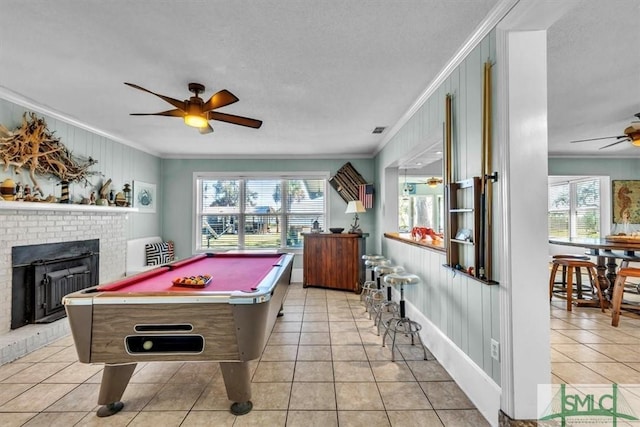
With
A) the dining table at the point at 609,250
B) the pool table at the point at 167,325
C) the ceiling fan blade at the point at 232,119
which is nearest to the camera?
the pool table at the point at 167,325

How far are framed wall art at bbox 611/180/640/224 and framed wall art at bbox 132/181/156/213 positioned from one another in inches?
366

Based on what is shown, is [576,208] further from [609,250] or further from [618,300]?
[618,300]

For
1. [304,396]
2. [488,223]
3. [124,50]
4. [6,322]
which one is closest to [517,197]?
[488,223]

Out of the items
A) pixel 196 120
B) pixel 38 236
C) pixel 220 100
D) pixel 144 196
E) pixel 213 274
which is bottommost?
pixel 213 274

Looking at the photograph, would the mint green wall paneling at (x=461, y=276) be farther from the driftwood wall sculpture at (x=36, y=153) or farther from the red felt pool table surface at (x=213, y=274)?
the driftwood wall sculpture at (x=36, y=153)

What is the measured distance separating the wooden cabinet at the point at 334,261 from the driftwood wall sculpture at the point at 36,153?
11.4ft

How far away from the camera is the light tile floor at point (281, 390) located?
1.87 meters

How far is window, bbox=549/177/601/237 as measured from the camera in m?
6.46

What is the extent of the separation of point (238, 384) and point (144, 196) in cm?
→ 458

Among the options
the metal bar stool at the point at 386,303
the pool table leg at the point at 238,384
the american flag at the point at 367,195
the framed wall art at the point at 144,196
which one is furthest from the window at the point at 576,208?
the framed wall art at the point at 144,196

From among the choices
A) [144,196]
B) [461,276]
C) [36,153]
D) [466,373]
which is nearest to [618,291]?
[461,276]

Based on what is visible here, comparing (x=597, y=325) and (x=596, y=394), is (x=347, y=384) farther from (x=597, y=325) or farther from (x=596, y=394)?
(x=597, y=325)

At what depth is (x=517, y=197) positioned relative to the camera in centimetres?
168

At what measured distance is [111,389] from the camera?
193 centimetres
